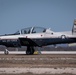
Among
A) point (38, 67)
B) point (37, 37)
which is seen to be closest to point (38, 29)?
point (37, 37)

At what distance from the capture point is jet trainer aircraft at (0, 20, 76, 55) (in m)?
39.8

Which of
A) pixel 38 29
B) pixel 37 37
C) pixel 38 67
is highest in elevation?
pixel 38 29

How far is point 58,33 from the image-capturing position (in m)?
40.0

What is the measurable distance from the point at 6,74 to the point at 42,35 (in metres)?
21.1

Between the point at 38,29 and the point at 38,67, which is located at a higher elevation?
the point at 38,29

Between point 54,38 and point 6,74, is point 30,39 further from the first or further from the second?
point 6,74

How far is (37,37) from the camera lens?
40594 millimetres

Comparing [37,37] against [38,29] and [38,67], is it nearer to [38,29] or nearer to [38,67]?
[38,29]

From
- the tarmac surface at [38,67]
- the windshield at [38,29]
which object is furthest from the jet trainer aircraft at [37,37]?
the tarmac surface at [38,67]

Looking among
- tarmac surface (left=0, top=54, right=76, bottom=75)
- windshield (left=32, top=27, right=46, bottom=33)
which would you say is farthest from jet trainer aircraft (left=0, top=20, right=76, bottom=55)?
tarmac surface (left=0, top=54, right=76, bottom=75)

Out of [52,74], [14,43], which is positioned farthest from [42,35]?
[52,74]

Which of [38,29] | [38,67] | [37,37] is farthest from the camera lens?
[38,29]

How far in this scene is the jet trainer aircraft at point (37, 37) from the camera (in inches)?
1566

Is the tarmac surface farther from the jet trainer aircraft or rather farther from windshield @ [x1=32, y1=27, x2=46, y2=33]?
windshield @ [x1=32, y1=27, x2=46, y2=33]
